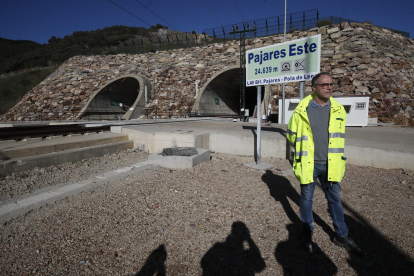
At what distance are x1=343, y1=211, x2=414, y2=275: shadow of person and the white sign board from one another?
3884mm

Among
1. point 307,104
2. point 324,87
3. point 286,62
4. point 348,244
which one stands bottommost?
point 348,244

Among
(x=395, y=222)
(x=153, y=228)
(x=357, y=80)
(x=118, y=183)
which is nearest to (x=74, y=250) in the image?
(x=153, y=228)

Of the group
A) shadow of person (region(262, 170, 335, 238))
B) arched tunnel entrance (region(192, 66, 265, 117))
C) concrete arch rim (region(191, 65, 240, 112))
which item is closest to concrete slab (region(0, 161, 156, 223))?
shadow of person (region(262, 170, 335, 238))

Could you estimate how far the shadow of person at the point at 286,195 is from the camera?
11.0ft

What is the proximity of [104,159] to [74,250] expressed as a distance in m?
5.07

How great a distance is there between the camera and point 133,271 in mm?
2424

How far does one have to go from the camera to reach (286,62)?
19.9 feet

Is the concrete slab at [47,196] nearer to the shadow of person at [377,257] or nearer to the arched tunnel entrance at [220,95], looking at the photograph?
the shadow of person at [377,257]

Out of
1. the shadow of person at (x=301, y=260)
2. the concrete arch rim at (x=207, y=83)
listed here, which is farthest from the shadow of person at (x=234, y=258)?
the concrete arch rim at (x=207, y=83)

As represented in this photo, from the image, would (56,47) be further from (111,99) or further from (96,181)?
(96,181)

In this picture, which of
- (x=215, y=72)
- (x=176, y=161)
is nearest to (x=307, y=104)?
(x=176, y=161)

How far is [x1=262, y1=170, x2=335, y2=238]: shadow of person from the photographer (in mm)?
3339

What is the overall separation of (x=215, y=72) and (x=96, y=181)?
21.7 meters

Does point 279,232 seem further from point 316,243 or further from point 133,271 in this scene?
point 133,271
